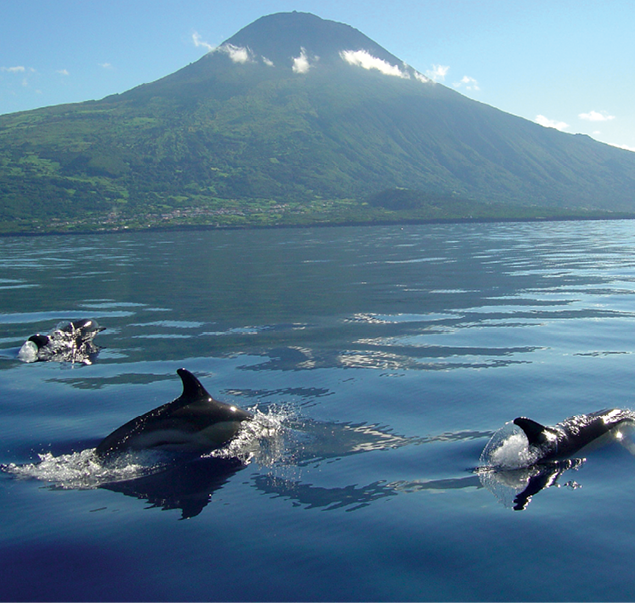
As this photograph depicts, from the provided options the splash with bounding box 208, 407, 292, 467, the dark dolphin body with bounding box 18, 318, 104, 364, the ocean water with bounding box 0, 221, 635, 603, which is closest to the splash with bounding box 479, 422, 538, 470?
the ocean water with bounding box 0, 221, 635, 603

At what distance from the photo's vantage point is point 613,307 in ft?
86.4

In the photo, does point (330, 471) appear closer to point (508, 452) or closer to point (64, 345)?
point (508, 452)

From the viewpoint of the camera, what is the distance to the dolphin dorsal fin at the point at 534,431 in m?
9.64

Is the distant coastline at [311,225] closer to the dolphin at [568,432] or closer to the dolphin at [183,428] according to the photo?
the dolphin at [183,428]

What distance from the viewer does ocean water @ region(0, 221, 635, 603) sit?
7070mm

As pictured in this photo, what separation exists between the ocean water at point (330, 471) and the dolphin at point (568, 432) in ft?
0.99

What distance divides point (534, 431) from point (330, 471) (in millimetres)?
3228

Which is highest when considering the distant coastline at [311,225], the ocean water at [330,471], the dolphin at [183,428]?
the distant coastline at [311,225]

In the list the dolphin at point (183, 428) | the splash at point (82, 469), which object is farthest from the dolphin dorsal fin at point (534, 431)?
the splash at point (82, 469)

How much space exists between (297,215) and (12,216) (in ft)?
288

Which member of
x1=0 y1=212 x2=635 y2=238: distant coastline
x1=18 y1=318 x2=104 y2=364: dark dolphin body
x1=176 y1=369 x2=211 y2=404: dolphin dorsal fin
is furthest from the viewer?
x1=0 y1=212 x2=635 y2=238: distant coastline

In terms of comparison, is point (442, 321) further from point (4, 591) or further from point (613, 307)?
point (4, 591)

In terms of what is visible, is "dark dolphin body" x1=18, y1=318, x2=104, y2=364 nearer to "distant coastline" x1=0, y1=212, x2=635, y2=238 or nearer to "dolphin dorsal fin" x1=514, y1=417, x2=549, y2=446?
"dolphin dorsal fin" x1=514, y1=417, x2=549, y2=446

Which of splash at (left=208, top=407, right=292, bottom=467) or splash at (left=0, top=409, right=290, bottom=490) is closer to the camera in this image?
splash at (left=0, top=409, right=290, bottom=490)
